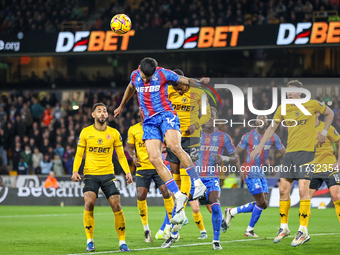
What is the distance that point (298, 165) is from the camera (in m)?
8.70

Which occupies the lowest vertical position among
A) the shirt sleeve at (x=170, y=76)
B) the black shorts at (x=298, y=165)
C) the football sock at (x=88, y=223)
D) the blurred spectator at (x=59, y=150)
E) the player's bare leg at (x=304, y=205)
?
the football sock at (x=88, y=223)

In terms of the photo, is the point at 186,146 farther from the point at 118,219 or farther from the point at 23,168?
the point at 23,168

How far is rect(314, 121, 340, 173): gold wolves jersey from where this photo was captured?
9.02m

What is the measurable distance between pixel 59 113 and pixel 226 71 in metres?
8.89

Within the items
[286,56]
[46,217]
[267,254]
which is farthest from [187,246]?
[286,56]

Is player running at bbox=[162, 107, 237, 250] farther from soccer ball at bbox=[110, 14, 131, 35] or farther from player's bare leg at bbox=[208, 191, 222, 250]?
soccer ball at bbox=[110, 14, 131, 35]

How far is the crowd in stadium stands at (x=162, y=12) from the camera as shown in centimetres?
2358

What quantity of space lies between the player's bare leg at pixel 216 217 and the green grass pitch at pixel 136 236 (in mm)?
148

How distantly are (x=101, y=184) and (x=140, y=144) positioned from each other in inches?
90.0

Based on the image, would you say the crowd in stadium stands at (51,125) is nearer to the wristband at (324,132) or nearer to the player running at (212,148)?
the player running at (212,148)

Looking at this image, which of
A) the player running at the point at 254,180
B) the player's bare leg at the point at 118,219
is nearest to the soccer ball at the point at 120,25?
the player's bare leg at the point at 118,219

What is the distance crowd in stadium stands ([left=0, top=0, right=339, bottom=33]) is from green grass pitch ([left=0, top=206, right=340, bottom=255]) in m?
10.7

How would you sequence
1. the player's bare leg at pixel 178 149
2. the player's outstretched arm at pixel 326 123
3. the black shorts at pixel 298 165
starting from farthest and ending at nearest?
the player's outstretched arm at pixel 326 123
the black shorts at pixel 298 165
the player's bare leg at pixel 178 149

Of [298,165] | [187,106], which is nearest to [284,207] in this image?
[298,165]
